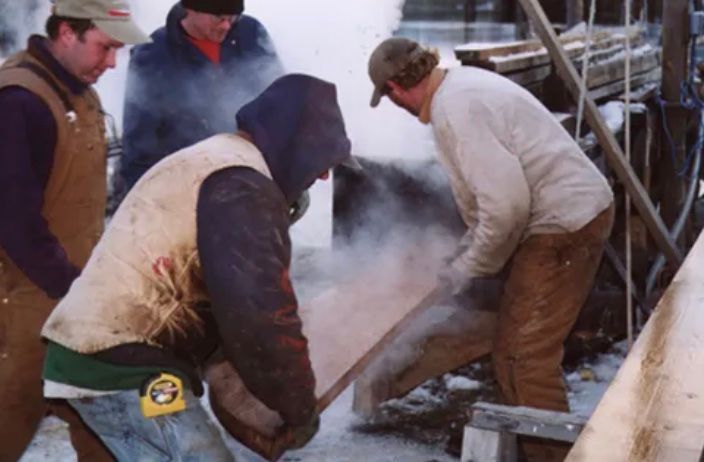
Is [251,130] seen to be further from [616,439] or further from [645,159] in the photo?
[645,159]

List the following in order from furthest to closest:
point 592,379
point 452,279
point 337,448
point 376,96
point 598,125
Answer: point 592,379, point 598,125, point 337,448, point 452,279, point 376,96

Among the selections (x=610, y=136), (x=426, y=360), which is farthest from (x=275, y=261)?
(x=610, y=136)

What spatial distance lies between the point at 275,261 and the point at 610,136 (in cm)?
380

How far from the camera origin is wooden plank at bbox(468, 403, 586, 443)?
141 inches

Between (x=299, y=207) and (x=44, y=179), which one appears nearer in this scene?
(x=299, y=207)

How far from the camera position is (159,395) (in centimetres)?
318

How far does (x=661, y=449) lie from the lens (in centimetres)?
263

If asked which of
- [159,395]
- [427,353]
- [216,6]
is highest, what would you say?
[216,6]

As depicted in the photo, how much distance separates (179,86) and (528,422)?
10.1 ft

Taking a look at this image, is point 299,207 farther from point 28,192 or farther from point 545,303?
point 545,303

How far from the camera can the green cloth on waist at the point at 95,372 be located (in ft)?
10.4

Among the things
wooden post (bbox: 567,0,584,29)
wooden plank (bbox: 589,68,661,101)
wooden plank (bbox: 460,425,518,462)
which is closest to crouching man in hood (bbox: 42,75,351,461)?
wooden plank (bbox: 460,425,518,462)

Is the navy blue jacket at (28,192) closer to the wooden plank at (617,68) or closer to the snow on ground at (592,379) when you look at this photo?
the snow on ground at (592,379)

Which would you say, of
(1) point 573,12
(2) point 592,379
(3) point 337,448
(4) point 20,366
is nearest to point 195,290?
(4) point 20,366
